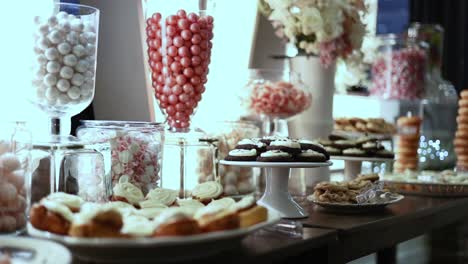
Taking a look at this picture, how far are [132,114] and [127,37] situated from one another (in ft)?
0.74

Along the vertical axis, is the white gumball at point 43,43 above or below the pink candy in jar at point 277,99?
above

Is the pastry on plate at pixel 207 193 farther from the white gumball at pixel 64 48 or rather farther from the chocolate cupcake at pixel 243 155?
the white gumball at pixel 64 48

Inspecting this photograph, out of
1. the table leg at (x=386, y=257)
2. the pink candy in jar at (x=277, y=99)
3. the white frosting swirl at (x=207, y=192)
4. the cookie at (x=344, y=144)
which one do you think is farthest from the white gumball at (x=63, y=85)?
the table leg at (x=386, y=257)

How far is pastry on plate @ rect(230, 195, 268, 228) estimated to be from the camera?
1091 mm

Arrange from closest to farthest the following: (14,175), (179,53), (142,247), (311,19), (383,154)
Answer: (142,247) → (14,175) → (179,53) → (383,154) → (311,19)

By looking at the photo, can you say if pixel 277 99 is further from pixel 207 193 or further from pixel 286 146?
pixel 207 193

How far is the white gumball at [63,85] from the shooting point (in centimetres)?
142

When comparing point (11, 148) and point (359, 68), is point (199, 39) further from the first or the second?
point (359, 68)

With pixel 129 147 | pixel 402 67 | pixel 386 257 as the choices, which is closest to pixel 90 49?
pixel 129 147

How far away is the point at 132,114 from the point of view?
6.89ft

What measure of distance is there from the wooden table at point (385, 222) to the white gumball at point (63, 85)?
1.83 feet

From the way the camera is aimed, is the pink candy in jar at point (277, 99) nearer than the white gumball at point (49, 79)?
No

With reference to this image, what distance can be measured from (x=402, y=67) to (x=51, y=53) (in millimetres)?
2213

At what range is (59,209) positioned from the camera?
1028 millimetres
